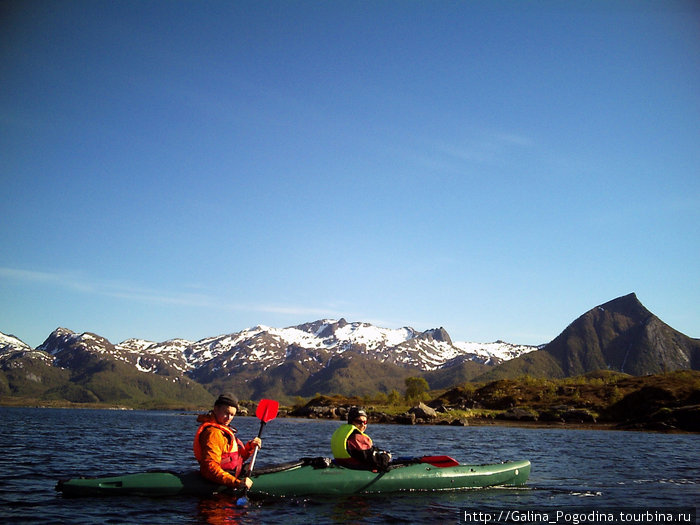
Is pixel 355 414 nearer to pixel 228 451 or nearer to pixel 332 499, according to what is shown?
pixel 332 499

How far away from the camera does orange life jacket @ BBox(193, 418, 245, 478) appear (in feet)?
39.5

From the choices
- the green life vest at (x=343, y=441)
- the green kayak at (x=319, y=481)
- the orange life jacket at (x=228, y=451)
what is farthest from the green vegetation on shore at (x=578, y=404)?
the orange life jacket at (x=228, y=451)

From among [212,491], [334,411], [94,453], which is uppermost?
[212,491]

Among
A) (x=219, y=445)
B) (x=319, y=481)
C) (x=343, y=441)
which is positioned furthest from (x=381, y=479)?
(x=219, y=445)

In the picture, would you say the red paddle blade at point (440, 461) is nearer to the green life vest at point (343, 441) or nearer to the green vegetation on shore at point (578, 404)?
the green life vest at point (343, 441)

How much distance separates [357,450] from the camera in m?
14.2

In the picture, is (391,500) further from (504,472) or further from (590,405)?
(590,405)

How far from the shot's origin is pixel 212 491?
12242mm

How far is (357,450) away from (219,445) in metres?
3.97

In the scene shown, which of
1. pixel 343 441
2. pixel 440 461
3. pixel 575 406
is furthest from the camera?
pixel 575 406

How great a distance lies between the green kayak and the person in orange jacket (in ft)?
1.70

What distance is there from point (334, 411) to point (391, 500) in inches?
3650

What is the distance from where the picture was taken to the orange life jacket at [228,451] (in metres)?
12.0

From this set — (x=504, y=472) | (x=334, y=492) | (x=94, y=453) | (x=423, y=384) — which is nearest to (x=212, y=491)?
(x=334, y=492)
